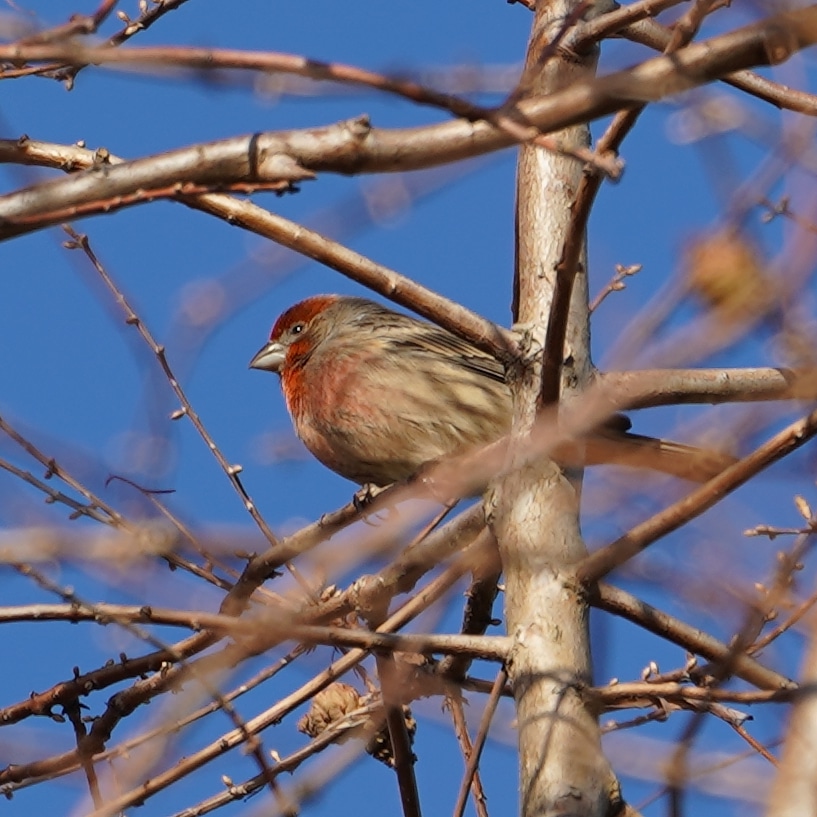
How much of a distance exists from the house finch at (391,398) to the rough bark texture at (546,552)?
240cm

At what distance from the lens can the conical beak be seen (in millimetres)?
8812

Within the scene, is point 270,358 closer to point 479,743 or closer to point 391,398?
point 391,398

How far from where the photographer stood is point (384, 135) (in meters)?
2.66

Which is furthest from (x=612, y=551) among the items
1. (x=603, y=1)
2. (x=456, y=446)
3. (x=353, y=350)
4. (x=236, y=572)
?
(x=353, y=350)

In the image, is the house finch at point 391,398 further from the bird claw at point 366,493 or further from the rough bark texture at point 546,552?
the rough bark texture at point 546,552

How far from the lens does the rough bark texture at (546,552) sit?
12.3ft

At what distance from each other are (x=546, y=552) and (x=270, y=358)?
491 cm

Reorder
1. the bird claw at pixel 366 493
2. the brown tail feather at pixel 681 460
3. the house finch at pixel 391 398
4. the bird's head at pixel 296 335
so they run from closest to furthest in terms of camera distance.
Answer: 1. the brown tail feather at pixel 681 460
2. the bird claw at pixel 366 493
3. the house finch at pixel 391 398
4. the bird's head at pixel 296 335

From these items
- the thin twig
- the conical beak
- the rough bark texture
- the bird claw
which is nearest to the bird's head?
the conical beak

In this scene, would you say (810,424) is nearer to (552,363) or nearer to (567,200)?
(552,363)

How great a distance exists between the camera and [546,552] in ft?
13.7

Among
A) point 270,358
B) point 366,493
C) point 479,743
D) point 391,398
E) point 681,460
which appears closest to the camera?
point 681,460

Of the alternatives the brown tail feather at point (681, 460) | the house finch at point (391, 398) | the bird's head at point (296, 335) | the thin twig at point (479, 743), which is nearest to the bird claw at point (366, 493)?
the house finch at point (391, 398)

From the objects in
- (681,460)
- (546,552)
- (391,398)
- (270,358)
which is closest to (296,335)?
(270,358)
